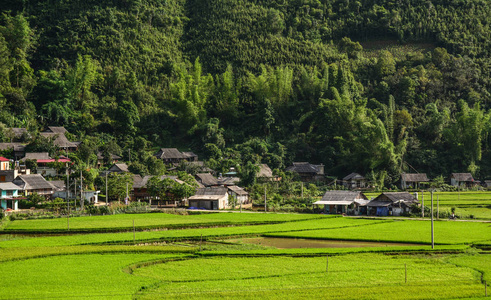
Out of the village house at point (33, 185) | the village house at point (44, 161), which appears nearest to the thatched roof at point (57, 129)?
the village house at point (44, 161)

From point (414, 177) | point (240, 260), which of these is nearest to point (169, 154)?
point (414, 177)

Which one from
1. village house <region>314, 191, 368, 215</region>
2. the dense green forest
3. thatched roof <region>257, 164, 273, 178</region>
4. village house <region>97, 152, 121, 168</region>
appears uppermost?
the dense green forest

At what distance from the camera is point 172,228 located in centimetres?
4406

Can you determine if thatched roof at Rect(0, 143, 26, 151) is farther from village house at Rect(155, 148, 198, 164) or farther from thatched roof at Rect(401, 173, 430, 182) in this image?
thatched roof at Rect(401, 173, 430, 182)

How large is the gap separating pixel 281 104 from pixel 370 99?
13779 millimetres

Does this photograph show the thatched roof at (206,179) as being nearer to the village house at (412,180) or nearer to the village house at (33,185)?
the village house at (33,185)

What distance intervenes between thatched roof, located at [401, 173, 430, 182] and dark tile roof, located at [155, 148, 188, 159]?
96.2ft

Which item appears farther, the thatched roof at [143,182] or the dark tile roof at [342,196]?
the thatched roof at [143,182]

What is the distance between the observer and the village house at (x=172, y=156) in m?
78.7

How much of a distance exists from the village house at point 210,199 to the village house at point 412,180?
965 inches

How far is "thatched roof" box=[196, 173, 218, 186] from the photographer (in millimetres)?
70062

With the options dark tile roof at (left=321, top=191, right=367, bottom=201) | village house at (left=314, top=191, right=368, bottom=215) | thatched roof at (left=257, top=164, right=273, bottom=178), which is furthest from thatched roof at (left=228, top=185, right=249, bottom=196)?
dark tile roof at (left=321, top=191, right=367, bottom=201)

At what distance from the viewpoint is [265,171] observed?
75188 mm

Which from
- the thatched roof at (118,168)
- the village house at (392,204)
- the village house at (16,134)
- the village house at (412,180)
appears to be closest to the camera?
the village house at (392,204)
